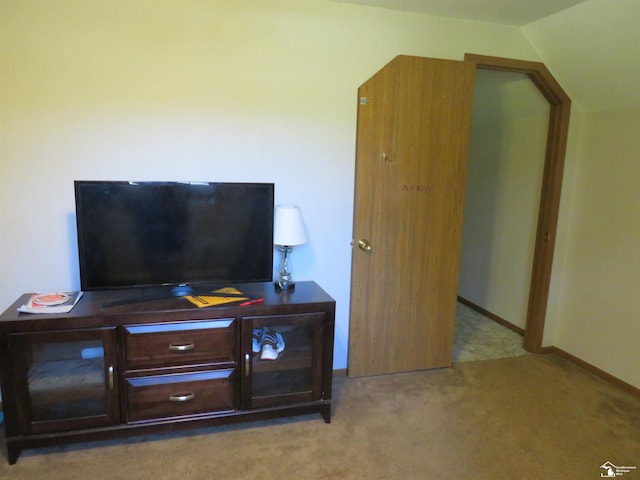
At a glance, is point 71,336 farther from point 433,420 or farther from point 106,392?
point 433,420

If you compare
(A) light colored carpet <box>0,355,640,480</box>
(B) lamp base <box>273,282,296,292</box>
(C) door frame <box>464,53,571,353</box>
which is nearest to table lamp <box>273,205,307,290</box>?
(B) lamp base <box>273,282,296,292</box>

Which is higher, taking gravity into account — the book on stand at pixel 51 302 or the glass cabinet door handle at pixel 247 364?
the book on stand at pixel 51 302

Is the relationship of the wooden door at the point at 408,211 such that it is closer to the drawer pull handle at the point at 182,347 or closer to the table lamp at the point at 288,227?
the table lamp at the point at 288,227

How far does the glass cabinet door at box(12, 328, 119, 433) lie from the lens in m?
1.88

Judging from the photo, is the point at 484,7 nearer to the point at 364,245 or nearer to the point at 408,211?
the point at 408,211

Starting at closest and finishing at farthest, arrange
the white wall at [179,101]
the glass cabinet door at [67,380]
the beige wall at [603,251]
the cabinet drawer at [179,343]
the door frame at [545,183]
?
the glass cabinet door at [67,380]
the cabinet drawer at [179,343]
the white wall at [179,101]
the beige wall at [603,251]
the door frame at [545,183]

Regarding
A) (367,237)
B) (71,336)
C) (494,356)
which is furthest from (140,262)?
(494,356)

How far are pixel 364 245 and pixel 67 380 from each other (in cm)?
175

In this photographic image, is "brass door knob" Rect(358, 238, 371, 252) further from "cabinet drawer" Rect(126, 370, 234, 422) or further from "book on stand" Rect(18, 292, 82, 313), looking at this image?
"book on stand" Rect(18, 292, 82, 313)

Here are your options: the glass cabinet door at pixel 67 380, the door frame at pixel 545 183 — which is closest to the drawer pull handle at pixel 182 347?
the glass cabinet door at pixel 67 380

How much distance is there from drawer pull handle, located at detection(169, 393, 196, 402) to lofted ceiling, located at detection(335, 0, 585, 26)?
2.35 metres

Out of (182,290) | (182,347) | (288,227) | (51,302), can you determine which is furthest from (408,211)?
(51,302)

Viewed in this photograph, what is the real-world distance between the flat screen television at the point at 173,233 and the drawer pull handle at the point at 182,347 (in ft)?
0.99

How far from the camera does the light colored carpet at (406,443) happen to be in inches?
75.3
